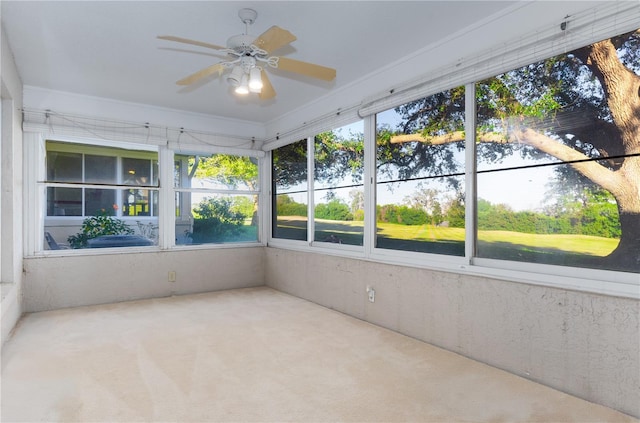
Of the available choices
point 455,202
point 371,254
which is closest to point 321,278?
point 371,254

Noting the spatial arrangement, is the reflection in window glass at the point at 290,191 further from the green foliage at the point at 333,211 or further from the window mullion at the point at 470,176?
the window mullion at the point at 470,176

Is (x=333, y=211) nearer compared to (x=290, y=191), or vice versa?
(x=333, y=211)

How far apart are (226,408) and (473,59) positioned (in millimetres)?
2937

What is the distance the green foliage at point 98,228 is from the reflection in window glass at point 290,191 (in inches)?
80.7

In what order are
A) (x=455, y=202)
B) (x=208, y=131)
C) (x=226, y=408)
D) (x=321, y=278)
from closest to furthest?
1. (x=226, y=408)
2. (x=455, y=202)
3. (x=321, y=278)
4. (x=208, y=131)

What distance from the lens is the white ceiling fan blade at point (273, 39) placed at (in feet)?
6.81

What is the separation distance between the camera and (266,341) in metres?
3.15

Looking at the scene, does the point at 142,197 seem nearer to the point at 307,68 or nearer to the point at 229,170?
the point at 229,170

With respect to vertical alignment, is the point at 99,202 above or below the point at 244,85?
below

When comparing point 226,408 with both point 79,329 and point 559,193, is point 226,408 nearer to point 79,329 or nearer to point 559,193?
point 79,329

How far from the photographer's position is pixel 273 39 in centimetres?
218

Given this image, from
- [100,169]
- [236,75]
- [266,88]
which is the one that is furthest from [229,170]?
→ [236,75]

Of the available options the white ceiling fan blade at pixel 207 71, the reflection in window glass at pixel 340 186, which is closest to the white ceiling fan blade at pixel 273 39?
the white ceiling fan blade at pixel 207 71

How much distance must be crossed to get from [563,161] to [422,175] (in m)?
1.14
